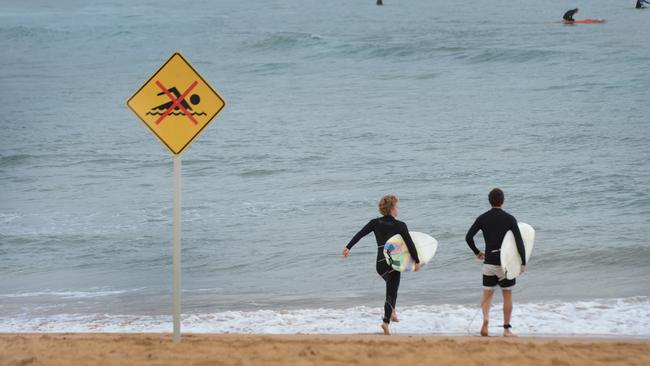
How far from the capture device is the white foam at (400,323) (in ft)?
31.5

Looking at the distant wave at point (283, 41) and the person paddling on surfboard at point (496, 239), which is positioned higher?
the distant wave at point (283, 41)

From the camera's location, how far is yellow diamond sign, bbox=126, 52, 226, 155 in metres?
7.39

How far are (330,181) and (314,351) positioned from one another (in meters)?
14.2

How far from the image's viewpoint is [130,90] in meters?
44.1

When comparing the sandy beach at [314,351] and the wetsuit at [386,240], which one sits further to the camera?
the wetsuit at [386,240]

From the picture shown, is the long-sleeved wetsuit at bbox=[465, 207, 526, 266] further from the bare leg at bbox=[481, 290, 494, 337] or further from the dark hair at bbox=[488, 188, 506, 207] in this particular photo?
the bare leg at bbox=[481, 290, 494, 337]

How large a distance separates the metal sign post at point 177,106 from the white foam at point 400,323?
2.72 metres

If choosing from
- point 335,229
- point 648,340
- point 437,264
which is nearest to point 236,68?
point 335,229

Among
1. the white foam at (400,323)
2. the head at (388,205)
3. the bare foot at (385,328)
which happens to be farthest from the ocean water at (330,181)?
the head at (388,205)

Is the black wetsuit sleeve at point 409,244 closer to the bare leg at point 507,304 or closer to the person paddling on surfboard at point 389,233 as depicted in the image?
the person paddling on surfboard at point 389,233

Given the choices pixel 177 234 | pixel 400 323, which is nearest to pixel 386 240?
pixel 400 323

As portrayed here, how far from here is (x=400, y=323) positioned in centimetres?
998

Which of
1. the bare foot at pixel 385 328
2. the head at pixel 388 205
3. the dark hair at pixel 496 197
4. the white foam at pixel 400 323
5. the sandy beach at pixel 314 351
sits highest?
the dark hair at pixel 496 197

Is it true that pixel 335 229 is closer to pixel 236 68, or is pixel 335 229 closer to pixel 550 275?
pixel 550 275
